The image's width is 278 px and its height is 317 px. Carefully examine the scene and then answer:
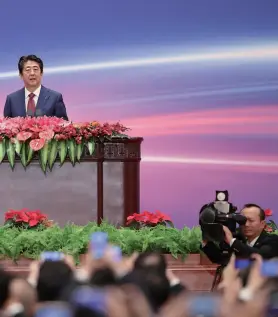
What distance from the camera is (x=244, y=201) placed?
26.8ft

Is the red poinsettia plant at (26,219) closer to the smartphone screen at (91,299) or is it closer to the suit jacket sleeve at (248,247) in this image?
the suit jacket sleeve at (248,247)

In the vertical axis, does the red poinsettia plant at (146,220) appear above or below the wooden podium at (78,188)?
below

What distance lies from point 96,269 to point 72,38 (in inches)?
246

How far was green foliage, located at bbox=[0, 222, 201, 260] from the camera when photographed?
4.90 m

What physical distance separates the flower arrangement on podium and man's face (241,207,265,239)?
168 cm

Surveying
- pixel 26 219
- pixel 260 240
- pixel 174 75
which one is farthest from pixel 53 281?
pixel 174 75

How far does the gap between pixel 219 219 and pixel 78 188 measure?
1.72m

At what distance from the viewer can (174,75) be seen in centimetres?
823

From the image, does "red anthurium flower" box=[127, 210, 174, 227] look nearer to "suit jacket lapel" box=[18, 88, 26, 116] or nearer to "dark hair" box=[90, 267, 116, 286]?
"suit jacket lapel" box=[18, 88, 26, 116]

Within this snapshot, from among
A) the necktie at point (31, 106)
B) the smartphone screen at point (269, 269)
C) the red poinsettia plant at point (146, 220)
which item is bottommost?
the red poinsettia plant at point (146, 220)

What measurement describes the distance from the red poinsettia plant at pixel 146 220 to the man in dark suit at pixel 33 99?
142 cm

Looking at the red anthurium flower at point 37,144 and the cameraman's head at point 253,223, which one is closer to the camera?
the cameraman's head at point 253,223

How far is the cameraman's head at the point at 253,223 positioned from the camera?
4.33 metres

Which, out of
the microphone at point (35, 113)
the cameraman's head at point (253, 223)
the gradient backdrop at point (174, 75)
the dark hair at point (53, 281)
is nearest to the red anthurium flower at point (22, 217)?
the microphone at point (35, 113)
